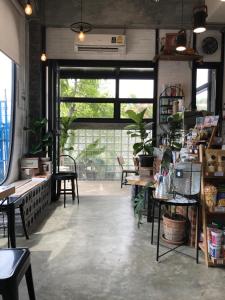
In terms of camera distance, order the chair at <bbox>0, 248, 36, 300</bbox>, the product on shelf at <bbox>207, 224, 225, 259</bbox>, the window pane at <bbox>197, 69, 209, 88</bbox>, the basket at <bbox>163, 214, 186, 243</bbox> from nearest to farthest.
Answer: the chair at <bbox>0, 248, 36, 300</bbox>
the product on shelf at <bbox>207, 224, 225, 259</bbox>
the basket at <bbox>163, 214, 186, 243</bbox>
the window pane at <bbox>197, 69, 209, 88</bbox>

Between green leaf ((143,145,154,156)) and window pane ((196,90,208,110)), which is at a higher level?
window pane ((196,90,208,110))

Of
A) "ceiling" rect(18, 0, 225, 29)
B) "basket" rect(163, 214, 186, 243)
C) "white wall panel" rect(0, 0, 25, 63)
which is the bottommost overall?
"basket" rect(163, 214, 186, 243)

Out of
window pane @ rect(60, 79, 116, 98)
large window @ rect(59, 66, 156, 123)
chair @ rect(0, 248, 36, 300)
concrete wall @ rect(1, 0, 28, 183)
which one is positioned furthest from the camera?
window pane @ rect(60, 79, 116, 98)

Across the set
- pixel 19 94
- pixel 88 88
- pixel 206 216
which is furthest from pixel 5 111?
pixel 206 216

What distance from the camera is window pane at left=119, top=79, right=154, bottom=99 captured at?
6.20 metres

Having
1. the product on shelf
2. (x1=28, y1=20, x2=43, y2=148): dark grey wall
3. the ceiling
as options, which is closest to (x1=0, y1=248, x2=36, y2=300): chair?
the product on shelf

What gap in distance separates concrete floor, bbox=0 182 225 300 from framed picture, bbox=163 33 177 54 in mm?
3015

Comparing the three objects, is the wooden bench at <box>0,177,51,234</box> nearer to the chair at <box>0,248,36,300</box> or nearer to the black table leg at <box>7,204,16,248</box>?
Answer: the black table leg at <box>7,204,16,248</box>

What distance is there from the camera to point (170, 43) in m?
5.18

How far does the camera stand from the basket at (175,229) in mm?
3342

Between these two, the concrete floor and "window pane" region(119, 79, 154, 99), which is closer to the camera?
the concrete floor

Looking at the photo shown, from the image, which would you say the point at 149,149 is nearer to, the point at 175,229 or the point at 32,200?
the point at 175,229

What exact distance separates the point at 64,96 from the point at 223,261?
482cm

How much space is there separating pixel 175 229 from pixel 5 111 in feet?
10.3
